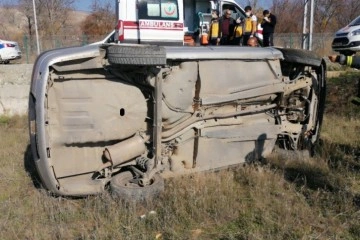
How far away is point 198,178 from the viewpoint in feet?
14.3

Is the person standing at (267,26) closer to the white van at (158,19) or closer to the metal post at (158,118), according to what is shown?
the white van at (158,19)

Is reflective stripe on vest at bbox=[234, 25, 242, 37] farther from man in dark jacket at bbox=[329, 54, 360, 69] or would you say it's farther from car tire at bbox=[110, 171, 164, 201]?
car tire at bbox=[110, 171, 164, 201]

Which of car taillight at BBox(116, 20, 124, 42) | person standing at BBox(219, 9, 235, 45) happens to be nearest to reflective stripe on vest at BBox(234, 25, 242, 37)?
person standing at BBox(219, 9, 235, 45)

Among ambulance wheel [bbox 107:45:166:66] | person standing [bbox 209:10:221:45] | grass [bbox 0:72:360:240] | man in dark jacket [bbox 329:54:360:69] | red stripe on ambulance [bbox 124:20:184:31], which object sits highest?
red stripe on ambulance [bbox 124:20:184:31]

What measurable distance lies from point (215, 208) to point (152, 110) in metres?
1.25

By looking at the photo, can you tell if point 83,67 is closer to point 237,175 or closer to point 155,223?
point 155,223

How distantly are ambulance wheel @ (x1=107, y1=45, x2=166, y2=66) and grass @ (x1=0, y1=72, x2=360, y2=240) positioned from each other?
1375 mm

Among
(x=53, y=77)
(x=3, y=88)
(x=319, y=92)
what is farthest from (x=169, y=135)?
(x=3, y=88)

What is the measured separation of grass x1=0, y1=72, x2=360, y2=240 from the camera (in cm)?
338

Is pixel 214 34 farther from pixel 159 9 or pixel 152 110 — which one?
pixel 152 110

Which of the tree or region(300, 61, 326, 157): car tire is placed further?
the tree

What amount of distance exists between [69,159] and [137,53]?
1.29 meters

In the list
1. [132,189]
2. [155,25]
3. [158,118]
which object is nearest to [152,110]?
[158,118]

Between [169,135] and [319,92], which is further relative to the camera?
[319,92]
